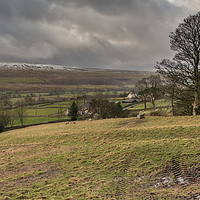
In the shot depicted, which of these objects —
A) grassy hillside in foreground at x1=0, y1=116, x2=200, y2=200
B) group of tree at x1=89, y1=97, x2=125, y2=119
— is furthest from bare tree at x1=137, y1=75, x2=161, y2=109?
grassy hillside in foreground at x1=0, y1=116, x2=200, y2=200

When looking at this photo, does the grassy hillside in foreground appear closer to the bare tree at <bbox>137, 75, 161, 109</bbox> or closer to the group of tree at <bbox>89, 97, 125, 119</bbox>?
the group of tree at <bbox>89, 97, 125, 119</bbox>

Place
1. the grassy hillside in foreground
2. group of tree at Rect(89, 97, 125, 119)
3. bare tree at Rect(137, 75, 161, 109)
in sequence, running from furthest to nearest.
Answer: bare tree at Rect(137, 75, 161, 109), group of tree at Rect(89, 97, 125, 119), the grassy hillside in foreground

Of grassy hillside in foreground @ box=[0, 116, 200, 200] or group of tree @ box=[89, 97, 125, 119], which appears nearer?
grassy hillside in foreground @ box=[0, 116, 200, 200]

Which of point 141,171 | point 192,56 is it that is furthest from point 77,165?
point 192,56

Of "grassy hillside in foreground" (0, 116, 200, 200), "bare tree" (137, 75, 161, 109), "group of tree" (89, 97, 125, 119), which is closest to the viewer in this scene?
"grassy hillside in foreground" (0, 116, 200, 200)

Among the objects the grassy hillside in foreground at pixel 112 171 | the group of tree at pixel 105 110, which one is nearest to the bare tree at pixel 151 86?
the group of tree at pixel 105 110

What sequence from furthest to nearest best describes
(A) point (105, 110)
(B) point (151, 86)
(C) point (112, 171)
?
(B) point (151, 86), (A) point (105, 110), (C) point (112, 171)

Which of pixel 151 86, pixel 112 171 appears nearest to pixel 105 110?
pixel 151 86

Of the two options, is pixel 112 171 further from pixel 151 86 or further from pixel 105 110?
pixel 151 86

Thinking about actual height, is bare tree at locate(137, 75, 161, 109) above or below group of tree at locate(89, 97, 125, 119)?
above

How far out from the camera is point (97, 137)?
1678 cm

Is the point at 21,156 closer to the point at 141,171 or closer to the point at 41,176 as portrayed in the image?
the point at 41,176

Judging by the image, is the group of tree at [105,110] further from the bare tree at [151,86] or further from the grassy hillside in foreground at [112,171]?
the grassy hillside in foreground at [112,171]

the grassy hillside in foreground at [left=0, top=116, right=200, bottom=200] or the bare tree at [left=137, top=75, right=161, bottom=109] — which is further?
the bare tree at [left=137, top=75, right=161, bottom=109]
